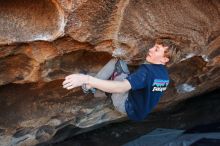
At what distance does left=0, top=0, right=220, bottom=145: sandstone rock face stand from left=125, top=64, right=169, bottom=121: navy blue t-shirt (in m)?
0.16

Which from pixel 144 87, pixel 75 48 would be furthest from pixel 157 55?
pixel 75 48

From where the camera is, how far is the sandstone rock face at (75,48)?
4.55ft

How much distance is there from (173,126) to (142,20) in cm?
109

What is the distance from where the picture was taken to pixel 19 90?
174 centimetres

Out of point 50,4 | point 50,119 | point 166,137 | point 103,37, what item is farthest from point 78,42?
point 166,137

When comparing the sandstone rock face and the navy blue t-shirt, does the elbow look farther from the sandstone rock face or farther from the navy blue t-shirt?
the sandstone rock face

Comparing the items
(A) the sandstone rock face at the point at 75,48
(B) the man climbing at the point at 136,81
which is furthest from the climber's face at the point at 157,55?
(A) the sandstone rock face at the point at 75,48

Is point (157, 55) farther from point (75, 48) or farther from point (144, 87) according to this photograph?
point (75, 48)

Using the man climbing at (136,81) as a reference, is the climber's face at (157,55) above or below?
above

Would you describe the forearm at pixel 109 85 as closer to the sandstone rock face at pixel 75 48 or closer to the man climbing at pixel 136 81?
the man climbing at pixel 136 81

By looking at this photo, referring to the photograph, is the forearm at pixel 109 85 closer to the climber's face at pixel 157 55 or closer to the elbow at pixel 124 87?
the elbow at pixel 124 87

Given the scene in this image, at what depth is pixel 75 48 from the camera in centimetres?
154

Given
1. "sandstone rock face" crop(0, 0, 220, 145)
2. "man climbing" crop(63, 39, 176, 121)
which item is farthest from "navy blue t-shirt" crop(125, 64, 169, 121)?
"sandstone rock face" crop(0, 0, 220, 145)

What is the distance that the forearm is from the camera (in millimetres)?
1319
